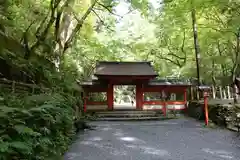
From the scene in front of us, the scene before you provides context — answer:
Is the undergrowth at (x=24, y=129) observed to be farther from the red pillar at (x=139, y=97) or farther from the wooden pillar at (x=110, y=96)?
the red pillar at (x=139, y=97)

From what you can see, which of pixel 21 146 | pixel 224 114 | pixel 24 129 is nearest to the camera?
pixel 21 146

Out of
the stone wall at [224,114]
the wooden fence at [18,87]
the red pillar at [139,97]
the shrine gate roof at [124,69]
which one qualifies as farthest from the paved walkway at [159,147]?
the red pillar at [139,97]

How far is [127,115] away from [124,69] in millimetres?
3643

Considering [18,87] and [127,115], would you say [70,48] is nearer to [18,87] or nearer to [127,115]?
[127,115]

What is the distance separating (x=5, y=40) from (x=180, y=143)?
5.74m

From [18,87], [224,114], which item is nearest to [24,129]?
[18,87]

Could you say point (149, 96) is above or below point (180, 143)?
above

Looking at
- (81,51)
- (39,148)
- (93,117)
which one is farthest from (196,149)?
(81,51)

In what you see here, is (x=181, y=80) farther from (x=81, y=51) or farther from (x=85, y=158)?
(x=85, y=158)

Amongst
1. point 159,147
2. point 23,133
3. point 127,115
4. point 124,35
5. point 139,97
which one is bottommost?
point 159,147

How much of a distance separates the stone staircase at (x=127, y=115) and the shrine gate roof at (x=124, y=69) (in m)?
2.46

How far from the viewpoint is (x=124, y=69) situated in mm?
17031

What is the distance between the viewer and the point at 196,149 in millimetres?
6305

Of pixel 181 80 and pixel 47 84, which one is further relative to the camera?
pixel 181 80
